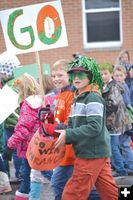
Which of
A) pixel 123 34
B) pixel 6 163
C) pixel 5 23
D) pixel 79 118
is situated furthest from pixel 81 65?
pixel 123 34

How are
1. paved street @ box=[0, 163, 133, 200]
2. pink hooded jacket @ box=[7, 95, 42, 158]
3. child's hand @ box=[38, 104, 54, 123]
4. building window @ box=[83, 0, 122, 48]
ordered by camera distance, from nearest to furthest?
1. child's hand @ box=[38, 104, 54, 123]
2. pink hooded jacket @ box=[7, 95, 42, 158]
3. paved street @ box=[0, 163, 133, 200]
4. building window @ box=[83, 0, 122, 48]

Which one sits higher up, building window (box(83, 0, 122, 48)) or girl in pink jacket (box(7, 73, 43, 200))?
building window (box(83, 0, 122, 48))

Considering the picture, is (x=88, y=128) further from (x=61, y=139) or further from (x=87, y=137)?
(x=61, y=139)

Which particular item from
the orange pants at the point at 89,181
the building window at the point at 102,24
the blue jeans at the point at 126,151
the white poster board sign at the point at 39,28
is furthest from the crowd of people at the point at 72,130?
the building window at the point at 102,24

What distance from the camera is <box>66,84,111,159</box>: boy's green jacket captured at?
4656mm

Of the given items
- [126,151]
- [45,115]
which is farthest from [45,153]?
[126,151]

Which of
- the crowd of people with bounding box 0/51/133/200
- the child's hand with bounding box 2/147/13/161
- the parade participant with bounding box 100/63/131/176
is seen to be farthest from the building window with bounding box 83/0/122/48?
the crowd of people with bounding box 0/51/133/200

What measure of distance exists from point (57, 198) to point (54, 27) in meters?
1.84

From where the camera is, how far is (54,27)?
6023 mm

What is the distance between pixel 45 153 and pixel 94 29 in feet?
28.6

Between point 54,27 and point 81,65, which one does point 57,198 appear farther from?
point 54,27

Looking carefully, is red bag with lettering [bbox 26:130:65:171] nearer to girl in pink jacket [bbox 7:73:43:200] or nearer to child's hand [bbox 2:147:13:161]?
girl in pink jacket [bbox 7:73:43:200]

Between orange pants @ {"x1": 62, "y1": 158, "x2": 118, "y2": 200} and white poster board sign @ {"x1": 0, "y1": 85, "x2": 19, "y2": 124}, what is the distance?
1407 millimetres

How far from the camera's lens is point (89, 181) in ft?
15.8
